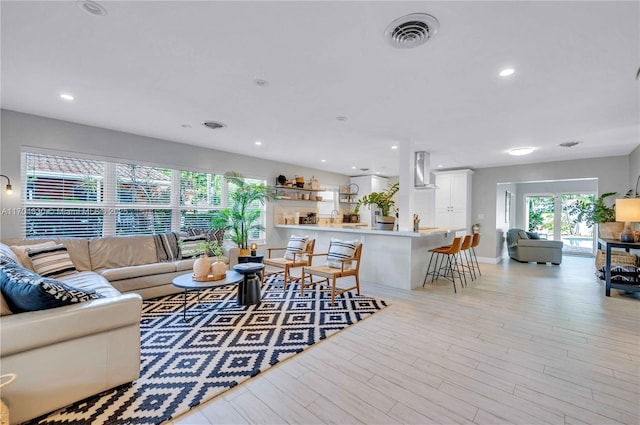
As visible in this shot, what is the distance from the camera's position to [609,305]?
3934 mm

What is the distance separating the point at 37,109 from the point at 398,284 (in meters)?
5.52

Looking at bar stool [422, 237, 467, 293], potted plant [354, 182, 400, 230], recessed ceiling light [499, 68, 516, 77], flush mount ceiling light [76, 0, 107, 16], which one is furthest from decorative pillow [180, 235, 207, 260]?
recessed ceiling light [499, 68, 516, 77]

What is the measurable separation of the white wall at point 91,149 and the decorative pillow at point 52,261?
84 centimetres

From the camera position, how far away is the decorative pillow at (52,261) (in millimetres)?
3213

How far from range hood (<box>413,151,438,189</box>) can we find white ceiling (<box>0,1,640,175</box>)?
1.08m

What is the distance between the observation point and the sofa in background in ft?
23.5

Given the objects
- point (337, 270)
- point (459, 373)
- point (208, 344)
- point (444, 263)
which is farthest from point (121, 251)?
point (444, 263)

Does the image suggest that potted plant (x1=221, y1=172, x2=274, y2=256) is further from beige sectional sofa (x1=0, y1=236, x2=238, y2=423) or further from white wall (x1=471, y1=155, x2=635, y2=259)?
white wall (x1=471, y1=155, x2=635, y2=259)

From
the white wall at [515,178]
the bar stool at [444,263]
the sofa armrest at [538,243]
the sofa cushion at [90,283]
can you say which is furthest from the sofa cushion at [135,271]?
the sofa armrest at [538,243]

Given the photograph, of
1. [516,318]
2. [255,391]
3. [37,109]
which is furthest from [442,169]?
[37,109]

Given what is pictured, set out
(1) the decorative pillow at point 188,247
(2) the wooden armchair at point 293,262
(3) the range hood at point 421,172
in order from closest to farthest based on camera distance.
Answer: (2) the wooden armchair at point 293,262 < (1) the decorative pillow at point 188,247 < (3) the range hood at point 421,172

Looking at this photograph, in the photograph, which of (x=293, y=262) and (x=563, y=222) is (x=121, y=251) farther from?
(x=563, y=222)

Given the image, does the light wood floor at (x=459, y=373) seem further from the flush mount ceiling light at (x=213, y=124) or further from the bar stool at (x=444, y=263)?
the flush mount ceiling light at (x=213, y=124)

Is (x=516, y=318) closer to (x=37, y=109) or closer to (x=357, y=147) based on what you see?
(x=357, y=147)
